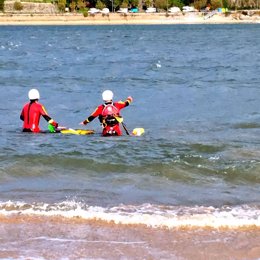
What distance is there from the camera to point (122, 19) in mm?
156250

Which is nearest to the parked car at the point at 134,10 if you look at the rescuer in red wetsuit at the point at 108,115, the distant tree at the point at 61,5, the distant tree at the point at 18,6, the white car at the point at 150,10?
the white car at the point at 150,10

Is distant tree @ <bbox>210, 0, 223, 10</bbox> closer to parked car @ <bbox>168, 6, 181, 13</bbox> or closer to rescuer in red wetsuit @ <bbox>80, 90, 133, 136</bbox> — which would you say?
parked car @ <bbox>168, 6, 181, 13</bbox>

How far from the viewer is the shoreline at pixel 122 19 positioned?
15462 cm

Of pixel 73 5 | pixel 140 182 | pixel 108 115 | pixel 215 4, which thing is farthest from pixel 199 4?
pixel 140 182

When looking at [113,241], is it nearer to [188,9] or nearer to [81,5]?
[188,9]

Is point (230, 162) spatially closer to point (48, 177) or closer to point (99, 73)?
point (48, 177)

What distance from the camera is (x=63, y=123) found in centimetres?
2075

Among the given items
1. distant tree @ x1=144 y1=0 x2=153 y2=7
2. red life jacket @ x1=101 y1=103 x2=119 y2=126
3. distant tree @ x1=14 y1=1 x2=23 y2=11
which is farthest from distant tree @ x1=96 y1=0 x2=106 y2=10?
red life jacket @ x1=101 y1=103 x2=119 y2=126

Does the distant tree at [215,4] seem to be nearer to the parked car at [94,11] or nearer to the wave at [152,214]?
the parked car at [94,11]

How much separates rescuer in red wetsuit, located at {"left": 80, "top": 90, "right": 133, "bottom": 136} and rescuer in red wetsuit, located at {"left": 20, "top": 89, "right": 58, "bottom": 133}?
0.98m

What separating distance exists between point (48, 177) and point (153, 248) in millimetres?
4645

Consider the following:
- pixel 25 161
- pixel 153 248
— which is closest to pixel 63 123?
pixel 25 161

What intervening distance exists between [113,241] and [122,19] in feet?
493

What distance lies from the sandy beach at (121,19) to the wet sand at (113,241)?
14666 cm
